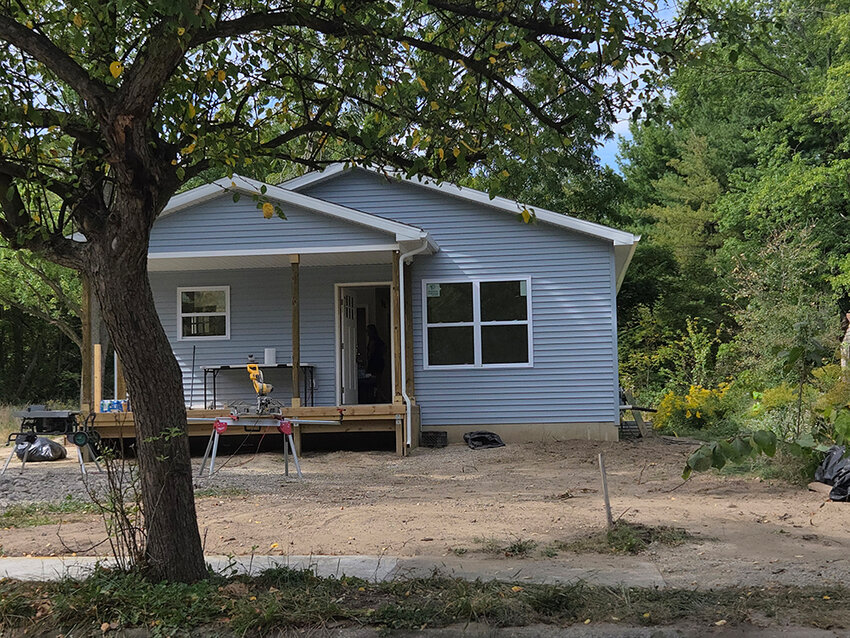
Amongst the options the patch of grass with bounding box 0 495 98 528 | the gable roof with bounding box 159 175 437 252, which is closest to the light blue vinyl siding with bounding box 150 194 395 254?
the gable roof with bounding box 159 175 437 252

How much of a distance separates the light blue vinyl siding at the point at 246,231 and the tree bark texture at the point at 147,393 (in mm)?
8991

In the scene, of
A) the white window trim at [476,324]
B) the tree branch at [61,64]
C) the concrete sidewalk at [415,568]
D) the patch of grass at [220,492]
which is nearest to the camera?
the tree branch at [61,64]

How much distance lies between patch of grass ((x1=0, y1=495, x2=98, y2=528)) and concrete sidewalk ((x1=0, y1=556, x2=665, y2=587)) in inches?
80.2

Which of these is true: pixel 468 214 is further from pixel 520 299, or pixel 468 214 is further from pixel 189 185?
pixel 189 185

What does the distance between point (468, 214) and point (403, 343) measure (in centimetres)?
269

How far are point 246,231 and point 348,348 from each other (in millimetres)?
3327

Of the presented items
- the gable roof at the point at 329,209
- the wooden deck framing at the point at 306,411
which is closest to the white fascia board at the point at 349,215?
the gable roof at the point at 329,209

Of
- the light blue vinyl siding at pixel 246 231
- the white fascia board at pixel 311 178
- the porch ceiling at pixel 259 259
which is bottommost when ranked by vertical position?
the porch ceiling at pixel 259 259

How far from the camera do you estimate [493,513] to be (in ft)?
27.5

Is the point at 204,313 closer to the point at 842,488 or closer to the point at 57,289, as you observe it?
the point at 57,289

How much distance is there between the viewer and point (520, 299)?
1562cm

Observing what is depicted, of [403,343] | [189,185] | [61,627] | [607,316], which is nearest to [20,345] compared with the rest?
[189,185]

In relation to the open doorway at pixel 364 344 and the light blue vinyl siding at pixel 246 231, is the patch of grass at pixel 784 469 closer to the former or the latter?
the light blue vinyl siding at pixel 246 231

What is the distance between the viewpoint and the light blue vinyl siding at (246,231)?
1410cm
